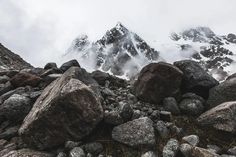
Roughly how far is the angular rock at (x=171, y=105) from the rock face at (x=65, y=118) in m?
2.40

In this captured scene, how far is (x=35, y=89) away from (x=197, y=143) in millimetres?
6550

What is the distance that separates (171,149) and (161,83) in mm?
3123

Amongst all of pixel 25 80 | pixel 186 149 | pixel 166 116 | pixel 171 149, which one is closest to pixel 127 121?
pixel 166 116

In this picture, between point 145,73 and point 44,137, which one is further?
point 145,73

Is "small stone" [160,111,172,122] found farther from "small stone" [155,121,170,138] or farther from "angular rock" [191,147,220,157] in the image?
"angular rock" [191,147,220,157]

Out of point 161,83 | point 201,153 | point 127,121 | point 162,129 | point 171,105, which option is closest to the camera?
point 201,153

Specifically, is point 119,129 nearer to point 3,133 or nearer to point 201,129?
point 201,129

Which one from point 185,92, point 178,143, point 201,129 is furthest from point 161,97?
point 178,143

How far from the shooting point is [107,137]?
32.2 feet

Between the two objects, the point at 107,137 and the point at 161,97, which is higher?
the point at 161,97

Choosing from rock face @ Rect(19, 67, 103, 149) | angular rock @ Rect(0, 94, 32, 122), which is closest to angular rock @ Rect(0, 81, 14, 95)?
angular rock @ Rect(0, 94, 32, 122)

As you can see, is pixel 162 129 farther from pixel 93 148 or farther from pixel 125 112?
pixel 93 148

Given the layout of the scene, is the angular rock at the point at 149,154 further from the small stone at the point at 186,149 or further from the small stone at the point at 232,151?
the small stone at the point at 232,151

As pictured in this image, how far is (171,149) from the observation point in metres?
8.98
